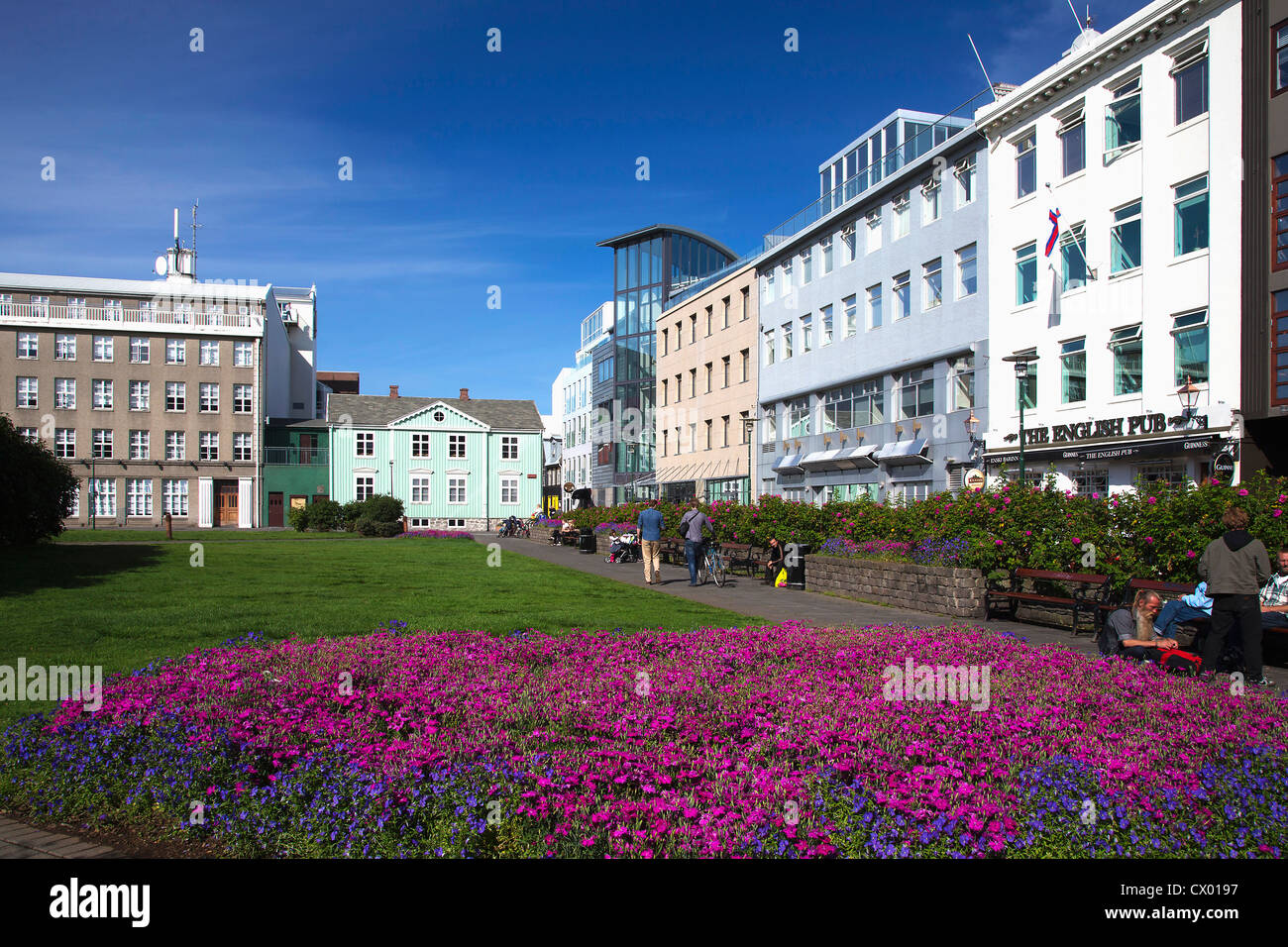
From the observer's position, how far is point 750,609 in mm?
15531

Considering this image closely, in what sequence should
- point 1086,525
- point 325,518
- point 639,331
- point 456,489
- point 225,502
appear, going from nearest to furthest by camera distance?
point 1086,525 < point 325,518 < point 639,331 < point 225,502 < point 456,489

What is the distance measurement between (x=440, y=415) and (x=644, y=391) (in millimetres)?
17330

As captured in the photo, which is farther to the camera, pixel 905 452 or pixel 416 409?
pixel 416 409

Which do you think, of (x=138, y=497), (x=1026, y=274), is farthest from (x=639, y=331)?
(x=1026, y=274)

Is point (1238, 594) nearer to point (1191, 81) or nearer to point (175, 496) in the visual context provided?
point (1191, 81)

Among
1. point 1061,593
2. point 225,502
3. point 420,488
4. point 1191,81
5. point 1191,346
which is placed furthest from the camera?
point 420,488

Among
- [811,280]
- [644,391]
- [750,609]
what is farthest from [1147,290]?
[644,391]

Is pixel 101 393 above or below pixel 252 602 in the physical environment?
above

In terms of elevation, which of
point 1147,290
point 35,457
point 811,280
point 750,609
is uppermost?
point 811,280

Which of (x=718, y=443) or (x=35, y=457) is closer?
(x=35, y=457)

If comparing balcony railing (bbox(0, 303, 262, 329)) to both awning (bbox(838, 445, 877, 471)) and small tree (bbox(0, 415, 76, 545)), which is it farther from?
awning (bbox(838, 445, 877, 471))

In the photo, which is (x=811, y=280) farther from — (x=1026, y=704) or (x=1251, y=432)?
(x=1026, y=704)

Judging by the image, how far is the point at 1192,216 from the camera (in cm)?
2352

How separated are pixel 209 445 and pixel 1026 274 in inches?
2246
